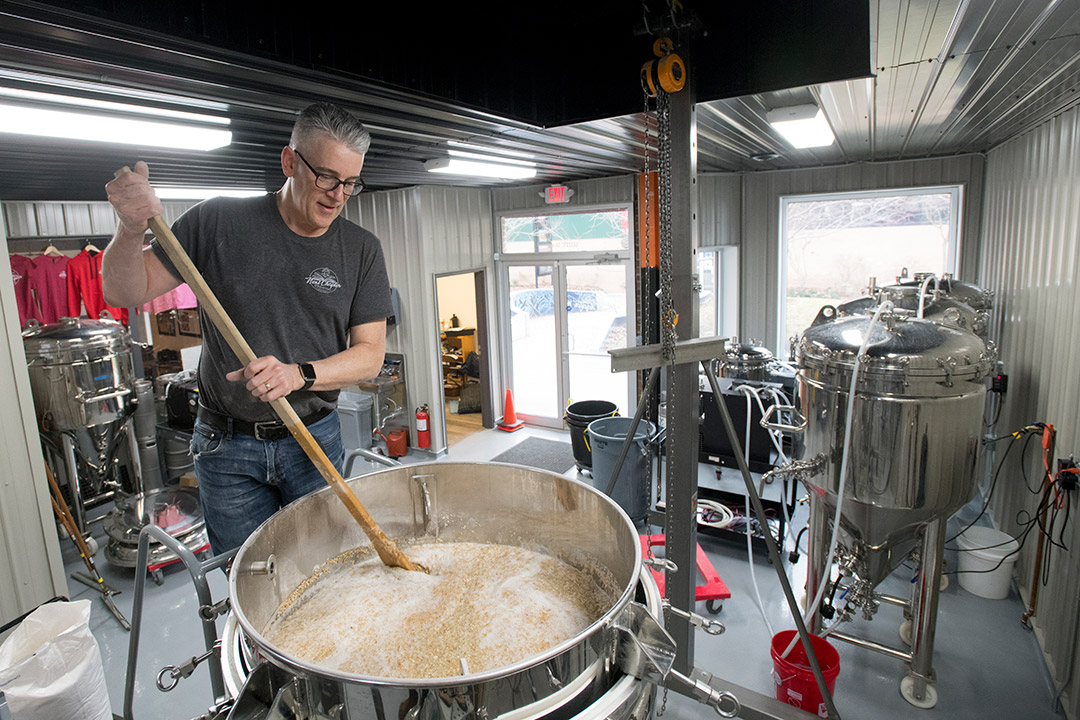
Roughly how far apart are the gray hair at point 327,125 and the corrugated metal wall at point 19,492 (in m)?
2.31

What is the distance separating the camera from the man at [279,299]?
→ 136cm

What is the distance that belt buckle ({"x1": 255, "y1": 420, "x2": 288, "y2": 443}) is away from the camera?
1517mm

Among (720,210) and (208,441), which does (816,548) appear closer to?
(208,441)

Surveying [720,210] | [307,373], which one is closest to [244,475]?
[307,373]

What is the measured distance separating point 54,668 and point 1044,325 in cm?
462

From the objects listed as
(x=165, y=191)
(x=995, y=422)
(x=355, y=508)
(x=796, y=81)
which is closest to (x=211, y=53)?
(x=355, y=508)

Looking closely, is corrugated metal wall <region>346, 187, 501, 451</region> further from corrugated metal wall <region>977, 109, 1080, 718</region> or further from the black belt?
corrugated metal wall <region>977, 109, 1080, 718</region>

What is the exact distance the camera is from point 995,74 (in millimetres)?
2525

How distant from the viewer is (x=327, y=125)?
51.8 inches

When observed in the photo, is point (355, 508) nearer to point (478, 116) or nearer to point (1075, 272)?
point (478, 116)

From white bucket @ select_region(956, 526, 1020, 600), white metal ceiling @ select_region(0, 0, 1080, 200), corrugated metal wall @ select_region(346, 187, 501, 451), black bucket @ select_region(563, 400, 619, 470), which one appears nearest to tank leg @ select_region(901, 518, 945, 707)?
white bucket @ select_region(956, 526, 1020, 600)

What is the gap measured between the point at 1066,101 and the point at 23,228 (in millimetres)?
6928

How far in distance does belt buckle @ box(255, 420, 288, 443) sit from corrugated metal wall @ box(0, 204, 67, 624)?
2.13 meters

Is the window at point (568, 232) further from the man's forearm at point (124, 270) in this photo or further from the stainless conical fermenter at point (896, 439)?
the man's forearm at point (124, 270)
